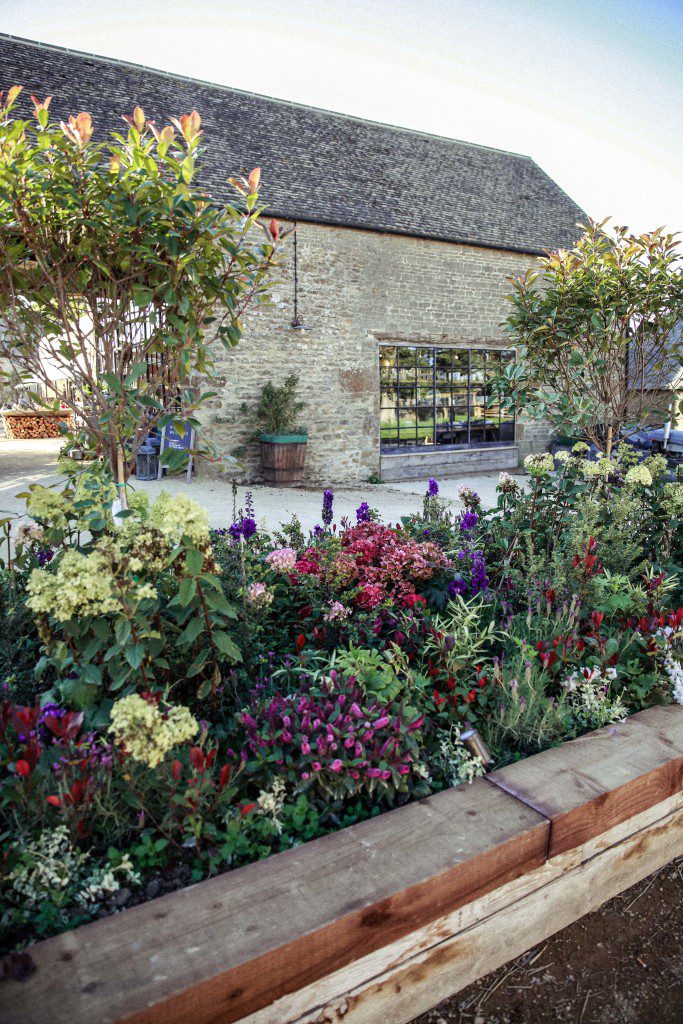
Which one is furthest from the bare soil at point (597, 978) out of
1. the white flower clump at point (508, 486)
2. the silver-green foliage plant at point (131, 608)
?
the white flower clump at point (508, 486)

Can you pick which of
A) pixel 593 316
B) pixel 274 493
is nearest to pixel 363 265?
pixel 274 493

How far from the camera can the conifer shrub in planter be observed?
34.2ft

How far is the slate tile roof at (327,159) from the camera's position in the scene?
10.5 meters

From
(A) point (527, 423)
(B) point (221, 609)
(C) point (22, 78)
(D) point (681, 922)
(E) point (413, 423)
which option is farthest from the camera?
(A) point (527, 423)

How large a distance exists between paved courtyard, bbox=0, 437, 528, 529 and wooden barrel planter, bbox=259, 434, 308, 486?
0.20m

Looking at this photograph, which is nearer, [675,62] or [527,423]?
[675,62]

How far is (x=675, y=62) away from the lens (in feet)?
22.9

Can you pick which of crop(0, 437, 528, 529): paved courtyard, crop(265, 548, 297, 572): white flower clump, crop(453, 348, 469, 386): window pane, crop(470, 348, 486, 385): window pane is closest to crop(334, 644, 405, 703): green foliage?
crop(265, 548, 297, 572): white flower clump

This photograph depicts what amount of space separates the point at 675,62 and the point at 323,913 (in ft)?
29.1

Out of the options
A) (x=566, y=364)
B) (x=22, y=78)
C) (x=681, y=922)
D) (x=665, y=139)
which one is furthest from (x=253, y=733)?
(x=665, y=139)

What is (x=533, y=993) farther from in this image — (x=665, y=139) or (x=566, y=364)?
(x=665, y=139)

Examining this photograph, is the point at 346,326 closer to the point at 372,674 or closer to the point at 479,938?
the point at 372,674

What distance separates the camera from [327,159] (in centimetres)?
1193

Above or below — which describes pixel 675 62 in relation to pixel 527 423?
above
